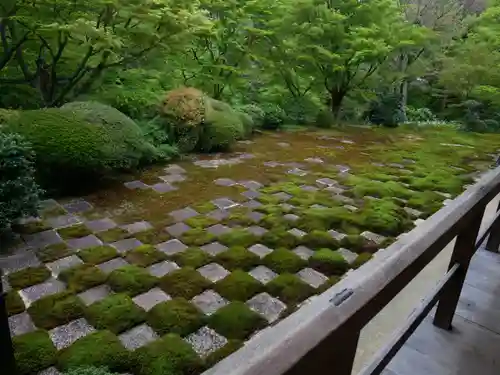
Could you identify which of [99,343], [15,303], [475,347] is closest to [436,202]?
[475,347]

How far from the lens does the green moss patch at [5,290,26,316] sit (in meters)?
2.18

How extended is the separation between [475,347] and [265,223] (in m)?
1.98

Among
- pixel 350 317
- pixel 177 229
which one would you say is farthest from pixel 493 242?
pixel 350 317

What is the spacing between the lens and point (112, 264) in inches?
107

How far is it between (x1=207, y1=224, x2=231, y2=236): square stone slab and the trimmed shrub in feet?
Answer: 4.59

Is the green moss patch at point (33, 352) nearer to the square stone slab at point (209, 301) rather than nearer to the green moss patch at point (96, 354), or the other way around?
the green moss patch at point (96, 354)

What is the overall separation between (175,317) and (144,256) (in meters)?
0.74

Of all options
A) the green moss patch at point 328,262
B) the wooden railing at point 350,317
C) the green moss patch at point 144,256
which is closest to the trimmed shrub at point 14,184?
the green moss patch at point 144,256

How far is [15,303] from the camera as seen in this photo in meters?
2.25

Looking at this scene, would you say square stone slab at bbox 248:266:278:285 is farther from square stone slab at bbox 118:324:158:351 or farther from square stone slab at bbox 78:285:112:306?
square stone slab at bbox 78:285:112:306

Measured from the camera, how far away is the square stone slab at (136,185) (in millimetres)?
4172

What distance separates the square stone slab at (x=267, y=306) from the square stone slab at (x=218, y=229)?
35.6 inches

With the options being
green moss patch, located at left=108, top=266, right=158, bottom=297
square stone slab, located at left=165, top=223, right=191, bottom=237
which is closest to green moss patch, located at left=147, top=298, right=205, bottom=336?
green moss patch, located at left=108, top=266, right=158, bottom=297

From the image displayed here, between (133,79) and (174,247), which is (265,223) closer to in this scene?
(174,247)
